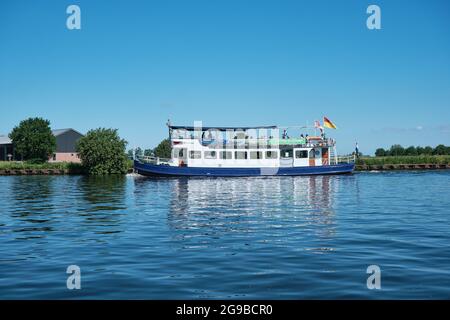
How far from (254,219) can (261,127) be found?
4060 cm

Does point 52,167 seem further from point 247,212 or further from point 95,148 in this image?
point 247,212

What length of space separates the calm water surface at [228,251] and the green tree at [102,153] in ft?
179

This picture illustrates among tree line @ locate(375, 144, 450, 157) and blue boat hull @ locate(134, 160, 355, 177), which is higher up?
tree line @ locate(375, 144, 450, 157)

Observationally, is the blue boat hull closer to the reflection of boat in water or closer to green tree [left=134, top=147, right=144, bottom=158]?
green tree [left=134, top=147, right=144, bottom=158]

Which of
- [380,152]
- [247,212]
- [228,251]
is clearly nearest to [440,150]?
[380,152]

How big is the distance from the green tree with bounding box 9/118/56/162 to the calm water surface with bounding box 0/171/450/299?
7241 centimetres

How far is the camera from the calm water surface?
967cm

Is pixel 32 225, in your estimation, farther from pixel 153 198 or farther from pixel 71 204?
pixel 153 198

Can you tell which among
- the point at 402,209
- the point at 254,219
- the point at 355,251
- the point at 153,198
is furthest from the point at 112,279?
the point at 153,198

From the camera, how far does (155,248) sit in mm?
14008

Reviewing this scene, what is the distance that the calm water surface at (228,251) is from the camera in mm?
9672

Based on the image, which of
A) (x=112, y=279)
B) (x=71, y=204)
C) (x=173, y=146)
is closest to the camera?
(x=112, y=279)

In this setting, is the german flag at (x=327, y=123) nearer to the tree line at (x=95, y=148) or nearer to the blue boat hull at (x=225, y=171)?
the blue boat hull at (x=225, y=171)

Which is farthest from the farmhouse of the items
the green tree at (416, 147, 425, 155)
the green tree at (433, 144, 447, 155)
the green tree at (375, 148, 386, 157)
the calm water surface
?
the green tree at (433, 144, 447, 155)
